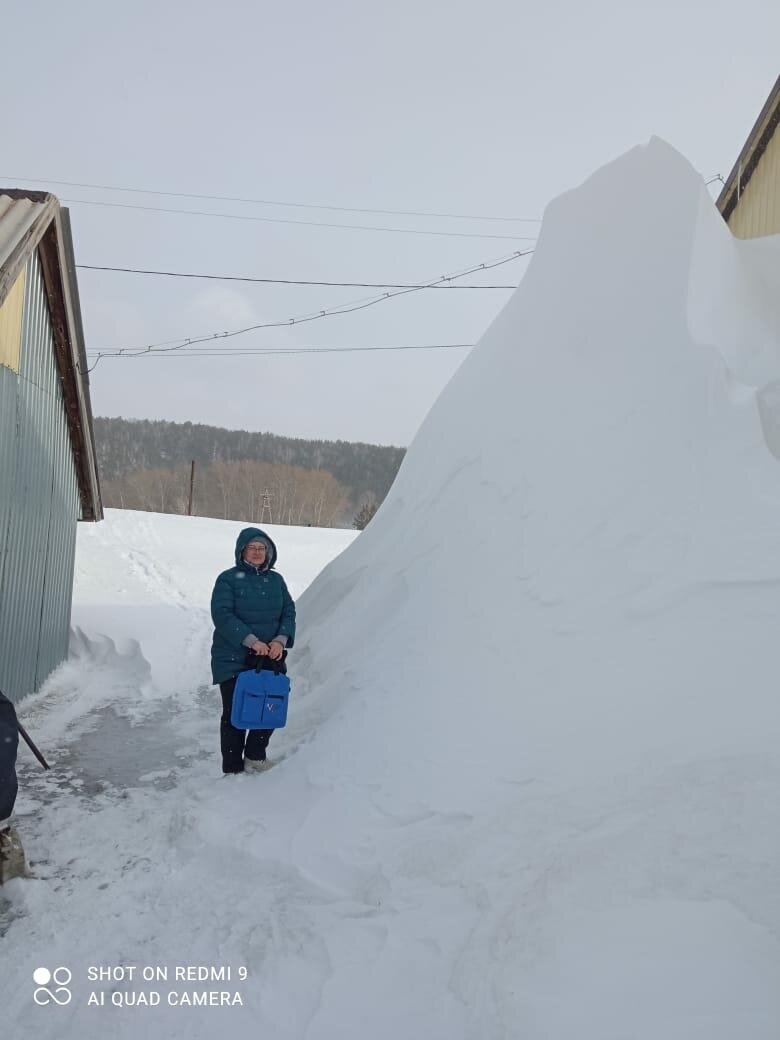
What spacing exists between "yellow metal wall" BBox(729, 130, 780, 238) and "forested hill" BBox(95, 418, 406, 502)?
67.0m

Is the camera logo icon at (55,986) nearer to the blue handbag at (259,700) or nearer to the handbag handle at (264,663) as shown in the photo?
the blue handbag at (259,700)

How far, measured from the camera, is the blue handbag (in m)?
4.77

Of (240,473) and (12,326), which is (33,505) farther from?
(240,473)

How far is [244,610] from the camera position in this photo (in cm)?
499

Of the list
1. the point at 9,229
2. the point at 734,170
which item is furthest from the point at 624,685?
the point at 734,170

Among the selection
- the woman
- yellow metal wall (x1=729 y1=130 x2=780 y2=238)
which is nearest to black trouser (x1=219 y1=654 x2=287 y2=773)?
the woman

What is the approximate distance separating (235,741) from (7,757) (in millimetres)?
1810

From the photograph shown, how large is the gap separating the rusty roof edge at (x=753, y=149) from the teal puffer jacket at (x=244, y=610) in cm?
771

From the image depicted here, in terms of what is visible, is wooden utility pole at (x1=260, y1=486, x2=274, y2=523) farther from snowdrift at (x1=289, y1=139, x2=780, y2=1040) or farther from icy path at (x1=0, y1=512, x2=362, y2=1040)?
snowdrift at (x1=289, y1=139, x2=780, y2=1040)

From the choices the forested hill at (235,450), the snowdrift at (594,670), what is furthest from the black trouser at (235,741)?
the forested hill at (235,450)

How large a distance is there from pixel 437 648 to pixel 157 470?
63.4m

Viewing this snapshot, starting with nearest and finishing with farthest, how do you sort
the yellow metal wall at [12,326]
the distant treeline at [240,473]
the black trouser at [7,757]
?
the black trouser at [7,757]
the yellow metal wall at [12,326]
the distant treeline at [240,473]

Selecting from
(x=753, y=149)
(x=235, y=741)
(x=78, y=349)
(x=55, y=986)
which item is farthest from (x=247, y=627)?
(x=753, y=149)

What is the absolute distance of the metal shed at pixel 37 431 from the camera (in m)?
6.49
